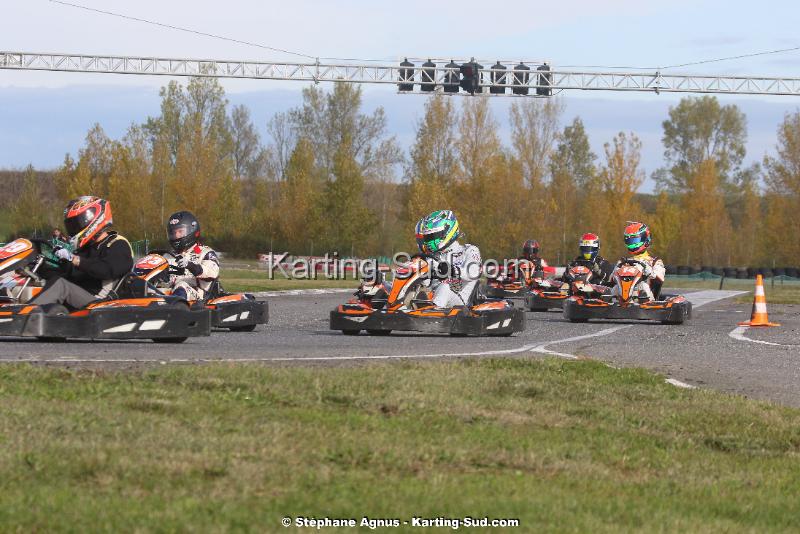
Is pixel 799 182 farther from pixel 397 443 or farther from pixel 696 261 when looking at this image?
pixel 397 443

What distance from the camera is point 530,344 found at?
562 inches

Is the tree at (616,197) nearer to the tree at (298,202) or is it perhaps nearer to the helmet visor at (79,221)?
the tree at (298,202)

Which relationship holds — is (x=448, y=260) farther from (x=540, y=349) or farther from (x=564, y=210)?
(x=564, y=210)

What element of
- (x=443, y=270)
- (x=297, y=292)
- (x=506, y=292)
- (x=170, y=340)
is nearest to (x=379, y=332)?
(x=443, y=270)

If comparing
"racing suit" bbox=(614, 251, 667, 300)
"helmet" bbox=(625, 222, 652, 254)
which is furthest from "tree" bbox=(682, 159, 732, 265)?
"racing suit" bbox=(614, 251, 667, 300)

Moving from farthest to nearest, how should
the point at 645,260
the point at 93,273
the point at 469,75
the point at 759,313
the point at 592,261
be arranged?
the point at 469,75 → the point at 592,261 → the point at 645,260 → the point at 759,313 → the point at 93,273

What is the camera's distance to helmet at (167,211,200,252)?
16347 millimetres

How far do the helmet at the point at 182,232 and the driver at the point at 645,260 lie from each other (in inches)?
308

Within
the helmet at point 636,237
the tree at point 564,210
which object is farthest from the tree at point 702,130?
the helmet at point 636,237

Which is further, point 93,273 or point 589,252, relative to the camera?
point 589,252

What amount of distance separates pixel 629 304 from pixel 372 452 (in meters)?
14.7

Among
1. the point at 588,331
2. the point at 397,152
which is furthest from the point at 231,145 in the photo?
the point at 588,331

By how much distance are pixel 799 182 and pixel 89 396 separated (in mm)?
58243

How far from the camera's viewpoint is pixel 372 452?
5.94 meters
